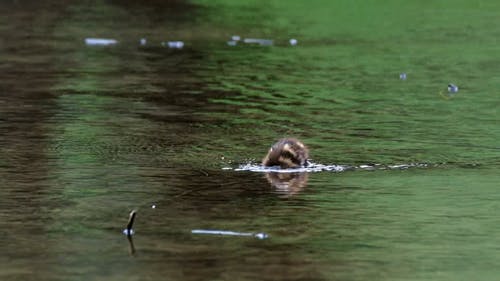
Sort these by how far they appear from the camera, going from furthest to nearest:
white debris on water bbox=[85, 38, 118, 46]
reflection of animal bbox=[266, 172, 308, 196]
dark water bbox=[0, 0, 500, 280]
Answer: white debris on water bbox=[85, 38, 118, 46] < reflection of animal bbox=[266, 172, 308, 196] < dark water bbox=[0, 0, 500, 280]

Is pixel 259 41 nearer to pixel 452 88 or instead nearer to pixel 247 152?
pixel 452 88

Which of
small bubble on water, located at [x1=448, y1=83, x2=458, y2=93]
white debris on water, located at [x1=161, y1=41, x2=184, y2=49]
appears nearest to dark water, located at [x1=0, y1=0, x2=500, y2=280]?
small bubble on water, located at [x1=448, y1=83, x2=458, y2=93]

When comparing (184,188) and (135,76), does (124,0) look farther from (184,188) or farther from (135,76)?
(184,188)

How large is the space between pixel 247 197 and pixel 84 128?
361 centimetres

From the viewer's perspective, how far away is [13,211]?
A: 30.3ft

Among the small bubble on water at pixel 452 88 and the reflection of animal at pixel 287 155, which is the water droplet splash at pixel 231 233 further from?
the small bubble on water at pixel 452 88

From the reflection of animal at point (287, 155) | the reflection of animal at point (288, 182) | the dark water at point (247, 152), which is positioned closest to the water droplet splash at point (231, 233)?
the dark water at point (247, 152)

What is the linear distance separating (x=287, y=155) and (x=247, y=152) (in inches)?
38.1

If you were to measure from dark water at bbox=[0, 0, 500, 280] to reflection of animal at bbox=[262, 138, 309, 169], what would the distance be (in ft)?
0.76

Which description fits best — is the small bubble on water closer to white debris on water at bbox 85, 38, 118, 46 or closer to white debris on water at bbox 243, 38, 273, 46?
white debris on water at bbox 243, 38, 273, 46

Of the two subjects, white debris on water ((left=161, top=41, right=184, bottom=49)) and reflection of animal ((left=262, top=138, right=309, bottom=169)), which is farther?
white debris on water ((left=161, top=41, right=184, bottom=49))

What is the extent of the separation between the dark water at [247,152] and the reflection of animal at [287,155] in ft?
0.76

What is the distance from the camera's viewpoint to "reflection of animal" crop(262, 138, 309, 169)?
10969mm

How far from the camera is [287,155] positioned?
36.0 ft
